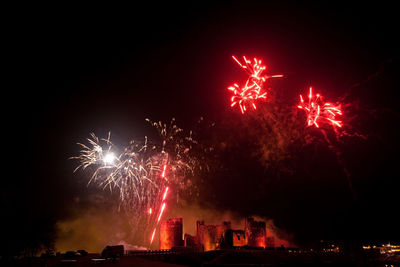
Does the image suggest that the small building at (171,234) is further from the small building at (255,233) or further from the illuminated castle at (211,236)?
the small building at (255,233)

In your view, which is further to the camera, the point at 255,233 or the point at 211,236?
the point at 255,233

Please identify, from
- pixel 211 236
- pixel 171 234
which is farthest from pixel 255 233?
pixel 171 234

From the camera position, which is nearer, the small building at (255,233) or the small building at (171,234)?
the small building at (171,234)

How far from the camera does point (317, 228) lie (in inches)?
2940

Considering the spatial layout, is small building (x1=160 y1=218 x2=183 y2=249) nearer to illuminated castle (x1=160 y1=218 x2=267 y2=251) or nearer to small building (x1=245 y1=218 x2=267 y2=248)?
illuminated castle (x1=160 y1=218 x2=267 y2=251)

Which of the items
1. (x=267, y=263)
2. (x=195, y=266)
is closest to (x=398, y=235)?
(x=267, y=263)

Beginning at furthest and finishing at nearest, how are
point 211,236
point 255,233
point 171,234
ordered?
point 255,233 → point 211,236 → point 171,234

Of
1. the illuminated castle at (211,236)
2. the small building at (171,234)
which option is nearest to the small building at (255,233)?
the illuminated castle at (211,236)

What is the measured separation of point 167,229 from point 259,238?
1279 cm

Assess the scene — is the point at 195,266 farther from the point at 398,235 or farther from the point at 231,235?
the point at 398,235

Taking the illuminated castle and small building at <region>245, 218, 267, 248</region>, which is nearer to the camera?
the illuminated castle

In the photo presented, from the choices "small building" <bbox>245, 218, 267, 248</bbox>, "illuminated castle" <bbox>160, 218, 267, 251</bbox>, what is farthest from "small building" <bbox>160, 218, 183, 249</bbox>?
"small building" <bbox>245, 218, 267, 248</bbox>

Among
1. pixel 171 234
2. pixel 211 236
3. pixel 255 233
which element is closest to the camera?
pixel 171 234

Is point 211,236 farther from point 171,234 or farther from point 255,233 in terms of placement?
point 255,233
